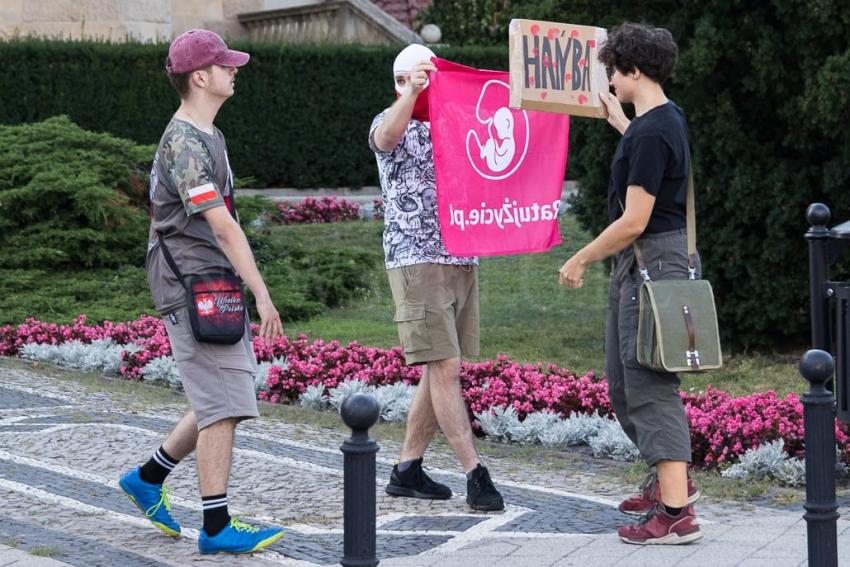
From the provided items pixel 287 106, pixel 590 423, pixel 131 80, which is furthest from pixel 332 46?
pixel 590 423

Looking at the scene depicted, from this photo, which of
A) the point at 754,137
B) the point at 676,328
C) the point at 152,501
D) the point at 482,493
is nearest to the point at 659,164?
the point at 676,328

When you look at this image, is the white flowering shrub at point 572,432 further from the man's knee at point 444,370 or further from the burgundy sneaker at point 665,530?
the burgundy sneaker at point 665,530

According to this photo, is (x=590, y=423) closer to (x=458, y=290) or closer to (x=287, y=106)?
(x=458, y=290)

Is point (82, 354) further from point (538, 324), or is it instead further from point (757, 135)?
point (757, 135)

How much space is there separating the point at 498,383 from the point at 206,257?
3.31 metres

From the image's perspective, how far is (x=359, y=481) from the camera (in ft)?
12.4

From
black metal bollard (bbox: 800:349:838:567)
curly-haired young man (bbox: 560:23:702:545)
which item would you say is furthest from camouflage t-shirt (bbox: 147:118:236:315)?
black metal bollard (bbox: 800:349:838:567)

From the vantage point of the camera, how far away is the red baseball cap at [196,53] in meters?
5.22

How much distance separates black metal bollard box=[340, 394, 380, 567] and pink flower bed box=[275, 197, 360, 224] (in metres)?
15.7

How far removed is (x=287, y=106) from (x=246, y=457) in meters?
16.4

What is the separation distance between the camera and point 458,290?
610 cm

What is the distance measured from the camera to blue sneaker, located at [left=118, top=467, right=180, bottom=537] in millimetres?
5438

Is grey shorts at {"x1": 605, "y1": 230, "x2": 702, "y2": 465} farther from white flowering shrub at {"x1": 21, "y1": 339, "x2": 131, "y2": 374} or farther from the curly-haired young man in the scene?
white flowering shrub at {"x1": 21, "y1": 339, "x2": 131, "y2": 374}

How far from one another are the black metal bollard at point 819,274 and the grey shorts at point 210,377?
2.98m
